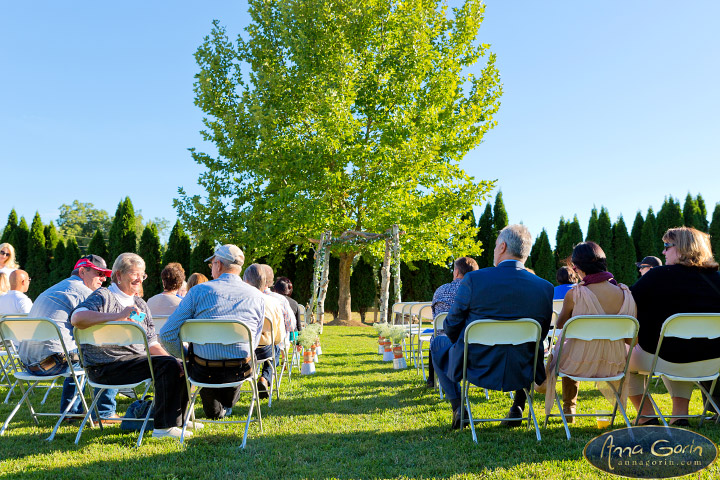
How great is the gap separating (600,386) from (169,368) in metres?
3.42

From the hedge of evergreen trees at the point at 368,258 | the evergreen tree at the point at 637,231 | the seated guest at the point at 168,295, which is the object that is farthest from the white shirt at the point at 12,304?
the evergreen tree at the point at 637,231

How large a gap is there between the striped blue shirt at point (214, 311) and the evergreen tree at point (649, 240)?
21.1 meters

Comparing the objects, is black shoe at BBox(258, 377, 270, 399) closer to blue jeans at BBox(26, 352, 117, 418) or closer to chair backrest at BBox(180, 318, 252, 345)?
blue jeans at BBox(26, 352, 117, 418)

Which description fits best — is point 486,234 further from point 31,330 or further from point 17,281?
point 31,330

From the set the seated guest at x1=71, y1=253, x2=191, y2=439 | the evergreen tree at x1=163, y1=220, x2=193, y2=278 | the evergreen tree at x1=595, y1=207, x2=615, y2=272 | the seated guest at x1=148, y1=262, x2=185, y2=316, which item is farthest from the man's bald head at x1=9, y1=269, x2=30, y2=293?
the evergreen tree at x1=595, y1=207, x2=615, y2=272

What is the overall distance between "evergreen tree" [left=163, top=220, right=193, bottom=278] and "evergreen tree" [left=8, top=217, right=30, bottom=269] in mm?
7619

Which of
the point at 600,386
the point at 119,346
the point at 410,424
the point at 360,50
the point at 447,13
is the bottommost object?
the point at 410,424

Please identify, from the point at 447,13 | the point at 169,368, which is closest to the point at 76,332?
the point at 169,368

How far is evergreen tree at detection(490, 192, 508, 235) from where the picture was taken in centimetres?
1992

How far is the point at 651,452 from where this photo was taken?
10.4 ft

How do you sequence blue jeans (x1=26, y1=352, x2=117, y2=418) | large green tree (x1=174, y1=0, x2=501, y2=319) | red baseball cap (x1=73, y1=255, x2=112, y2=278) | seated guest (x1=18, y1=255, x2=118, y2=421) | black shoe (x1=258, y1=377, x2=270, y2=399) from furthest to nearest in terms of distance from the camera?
large green tree (x1=174, y1=0, x2=501, y2=319) < black shoe (x1=258, y1=377, x2=270, y2=399) < red baseball cap (x1=73, y1=255, x2=112, y2=278) < blue jeans (x1=26, y1=352, x2=117, y2=418) < seated guest (x1=18, y1=255, x2=118, y2=421)

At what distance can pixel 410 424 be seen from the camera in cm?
420

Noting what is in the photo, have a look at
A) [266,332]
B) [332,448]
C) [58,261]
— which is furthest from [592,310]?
[58,261]

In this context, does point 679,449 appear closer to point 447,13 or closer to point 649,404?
point 649,404
